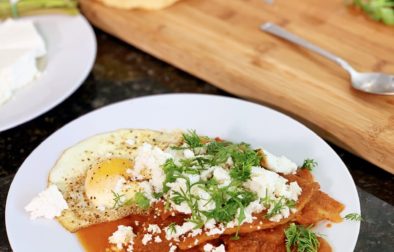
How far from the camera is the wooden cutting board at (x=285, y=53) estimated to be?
2.55 metres

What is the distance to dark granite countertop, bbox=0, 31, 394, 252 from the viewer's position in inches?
89.4

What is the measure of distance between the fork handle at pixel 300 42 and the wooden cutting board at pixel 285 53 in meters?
0.03

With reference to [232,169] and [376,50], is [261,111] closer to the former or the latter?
[232,169]

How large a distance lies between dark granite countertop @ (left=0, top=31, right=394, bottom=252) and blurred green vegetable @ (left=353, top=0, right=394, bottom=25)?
90 cm

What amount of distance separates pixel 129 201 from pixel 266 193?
507 mm

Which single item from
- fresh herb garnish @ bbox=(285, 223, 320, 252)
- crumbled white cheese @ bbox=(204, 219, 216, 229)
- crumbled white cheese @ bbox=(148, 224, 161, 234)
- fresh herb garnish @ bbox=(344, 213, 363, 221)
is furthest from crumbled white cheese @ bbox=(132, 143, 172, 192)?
fresh herb garnish @ bbox=(344, 213, 363, 221)

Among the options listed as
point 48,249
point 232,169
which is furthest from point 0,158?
point 232,169

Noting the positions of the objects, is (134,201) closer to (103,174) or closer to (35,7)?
(103,174)

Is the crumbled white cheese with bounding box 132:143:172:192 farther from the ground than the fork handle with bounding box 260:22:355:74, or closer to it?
closer to it

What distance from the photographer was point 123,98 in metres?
2.97

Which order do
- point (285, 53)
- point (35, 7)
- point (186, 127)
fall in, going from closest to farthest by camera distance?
1. point (186, 127)
2. point (285, 53)
3. point (35, 7)

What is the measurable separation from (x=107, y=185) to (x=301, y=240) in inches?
29.5

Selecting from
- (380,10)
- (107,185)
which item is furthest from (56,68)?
(380,10)

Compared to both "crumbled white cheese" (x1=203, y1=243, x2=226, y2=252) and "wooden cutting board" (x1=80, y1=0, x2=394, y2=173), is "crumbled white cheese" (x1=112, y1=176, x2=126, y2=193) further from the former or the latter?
"wooden cutting board" (x1=80, y1=0, x2=394, y2=173)
